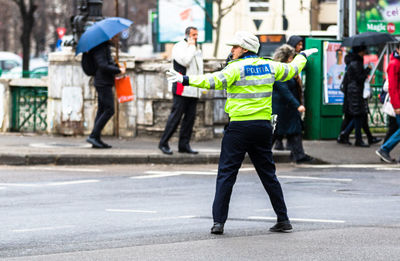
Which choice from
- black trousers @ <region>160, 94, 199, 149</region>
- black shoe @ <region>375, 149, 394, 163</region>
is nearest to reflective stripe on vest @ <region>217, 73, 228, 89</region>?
black trousers @ <region>160, 94, 199, 149</region>

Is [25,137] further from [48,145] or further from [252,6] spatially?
[252,6]

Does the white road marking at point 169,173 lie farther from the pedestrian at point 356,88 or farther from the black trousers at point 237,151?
the black trousers at point 237,151

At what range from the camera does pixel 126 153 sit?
46.3 ft

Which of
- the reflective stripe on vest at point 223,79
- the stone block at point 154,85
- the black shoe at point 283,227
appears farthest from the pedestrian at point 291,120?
the reflective stripe on vest at point 223,79

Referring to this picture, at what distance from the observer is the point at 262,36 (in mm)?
33219

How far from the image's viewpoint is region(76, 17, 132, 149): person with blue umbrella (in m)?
14.6

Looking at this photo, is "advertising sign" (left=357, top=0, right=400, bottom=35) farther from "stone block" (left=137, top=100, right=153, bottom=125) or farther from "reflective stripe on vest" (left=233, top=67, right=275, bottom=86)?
"reflective stripe on vest" (left=233, top=67, right=275, bottom=86)

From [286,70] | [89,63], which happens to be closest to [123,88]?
[89,63]

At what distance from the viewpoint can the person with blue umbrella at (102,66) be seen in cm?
1464

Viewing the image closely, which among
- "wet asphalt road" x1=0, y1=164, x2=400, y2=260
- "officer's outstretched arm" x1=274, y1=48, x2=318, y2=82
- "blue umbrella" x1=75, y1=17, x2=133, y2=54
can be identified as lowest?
"wet asphalt road" x1=0, y1=164, x2=400, y2=260

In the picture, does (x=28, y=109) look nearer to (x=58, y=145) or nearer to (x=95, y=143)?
(x=58, y=145)

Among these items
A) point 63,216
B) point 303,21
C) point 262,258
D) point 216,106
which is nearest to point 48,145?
point 216,106

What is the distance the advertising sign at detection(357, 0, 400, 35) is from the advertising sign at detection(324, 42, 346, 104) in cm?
227

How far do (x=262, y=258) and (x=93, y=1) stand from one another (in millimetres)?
11346
